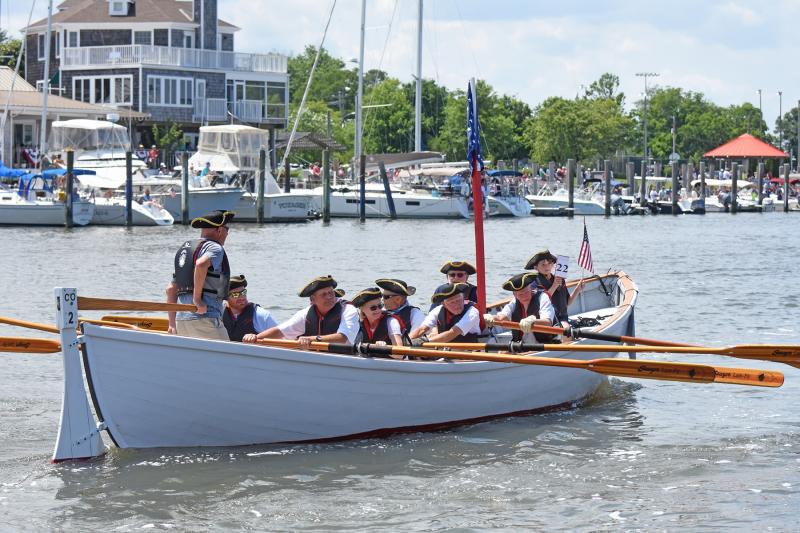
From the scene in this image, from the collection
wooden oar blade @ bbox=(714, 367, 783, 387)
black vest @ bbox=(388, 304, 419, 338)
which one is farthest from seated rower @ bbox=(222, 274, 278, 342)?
wooden oar blade @ bbox=(714, 367, 783, 387)

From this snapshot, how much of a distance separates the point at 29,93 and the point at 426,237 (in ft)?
86.6

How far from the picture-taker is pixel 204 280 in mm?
12727

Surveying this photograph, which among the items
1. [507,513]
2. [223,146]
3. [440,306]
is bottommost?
[507,513]

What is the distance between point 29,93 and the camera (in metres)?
64.2

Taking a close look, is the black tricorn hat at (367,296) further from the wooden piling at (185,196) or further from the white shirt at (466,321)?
the wooden piling at (185,196)

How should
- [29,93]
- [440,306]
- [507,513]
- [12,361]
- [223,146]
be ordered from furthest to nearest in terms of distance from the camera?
[29,93] → [223,146] → [12,361] → [440,306] → [507,513]

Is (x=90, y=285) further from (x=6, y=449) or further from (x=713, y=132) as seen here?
(x=713, y=132)

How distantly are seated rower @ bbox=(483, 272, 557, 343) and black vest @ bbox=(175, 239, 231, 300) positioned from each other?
11.2 feet

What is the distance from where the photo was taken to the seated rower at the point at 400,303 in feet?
47.4

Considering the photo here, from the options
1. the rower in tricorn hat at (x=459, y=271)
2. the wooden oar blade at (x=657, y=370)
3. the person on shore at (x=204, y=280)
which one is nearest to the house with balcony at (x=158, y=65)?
the rower in tricorn hat at (x=459, y=271)

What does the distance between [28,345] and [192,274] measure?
182cm

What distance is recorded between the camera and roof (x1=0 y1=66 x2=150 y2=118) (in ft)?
199

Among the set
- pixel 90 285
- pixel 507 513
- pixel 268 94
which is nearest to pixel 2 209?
pixel 90 285

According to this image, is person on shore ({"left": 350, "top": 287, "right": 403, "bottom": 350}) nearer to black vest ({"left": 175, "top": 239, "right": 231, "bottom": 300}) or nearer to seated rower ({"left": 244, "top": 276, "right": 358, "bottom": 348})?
seated rower ({"left": 244, "top": 276, "right": 358, "bottom": 348})
